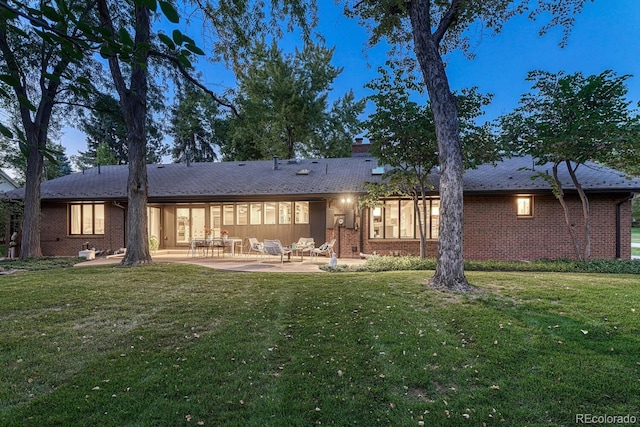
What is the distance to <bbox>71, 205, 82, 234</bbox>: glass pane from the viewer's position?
1309cm

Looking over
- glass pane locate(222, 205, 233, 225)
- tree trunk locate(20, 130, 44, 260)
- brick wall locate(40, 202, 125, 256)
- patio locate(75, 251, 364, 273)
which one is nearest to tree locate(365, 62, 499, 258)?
patio locate(75, 251, 364, 273)

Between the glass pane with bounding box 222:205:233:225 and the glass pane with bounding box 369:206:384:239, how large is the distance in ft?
18.6

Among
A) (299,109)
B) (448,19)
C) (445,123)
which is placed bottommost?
(445,123)

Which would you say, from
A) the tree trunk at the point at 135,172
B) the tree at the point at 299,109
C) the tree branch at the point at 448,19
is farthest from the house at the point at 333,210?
the tree at the point at 299,109

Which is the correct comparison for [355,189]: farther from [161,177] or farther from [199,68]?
[161,177]

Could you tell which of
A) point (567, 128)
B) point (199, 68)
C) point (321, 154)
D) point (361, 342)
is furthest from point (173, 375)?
point (321, 154)

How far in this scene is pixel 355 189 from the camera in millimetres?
11922

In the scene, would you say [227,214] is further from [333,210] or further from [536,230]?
[536,230]

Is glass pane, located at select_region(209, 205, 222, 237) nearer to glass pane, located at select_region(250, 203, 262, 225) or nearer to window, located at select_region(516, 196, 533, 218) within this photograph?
glass pane, located at select_region(250, 203, 262, 225)

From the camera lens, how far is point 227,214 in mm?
13438

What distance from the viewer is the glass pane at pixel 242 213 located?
43.3ft

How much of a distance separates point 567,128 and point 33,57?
1675 cm

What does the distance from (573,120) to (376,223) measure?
648 centimetres

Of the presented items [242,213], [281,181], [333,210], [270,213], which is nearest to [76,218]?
[242,213]
